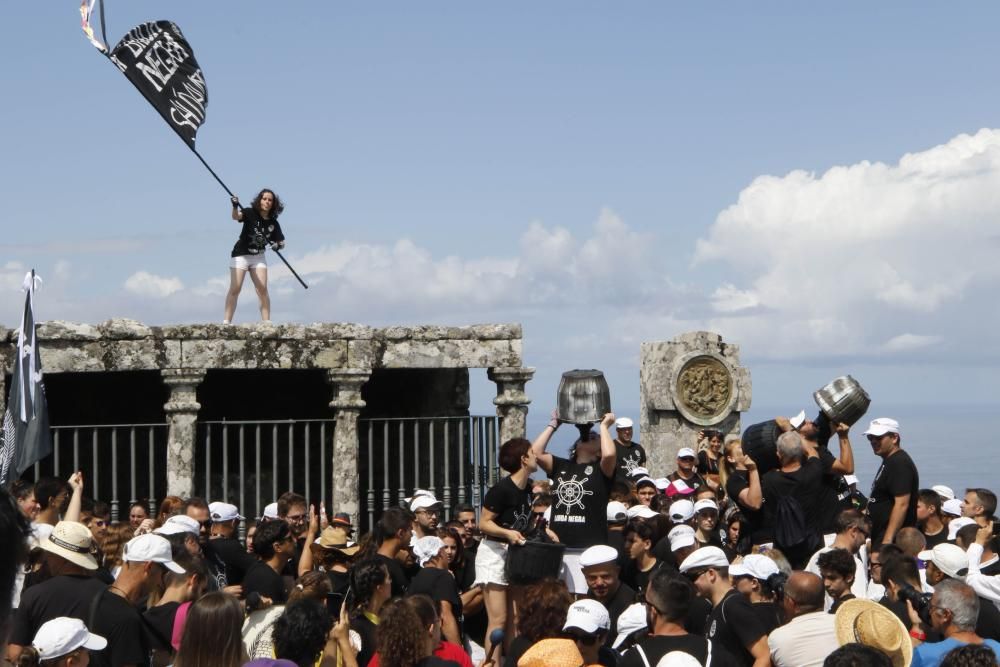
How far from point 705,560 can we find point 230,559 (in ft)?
10.1

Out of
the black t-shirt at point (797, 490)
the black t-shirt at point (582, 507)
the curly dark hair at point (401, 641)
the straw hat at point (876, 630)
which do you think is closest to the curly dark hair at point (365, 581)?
the curly dark hair at point (401, 641)

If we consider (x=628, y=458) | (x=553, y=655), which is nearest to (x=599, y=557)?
(x=553, y=655)

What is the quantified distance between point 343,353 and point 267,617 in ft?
20.0

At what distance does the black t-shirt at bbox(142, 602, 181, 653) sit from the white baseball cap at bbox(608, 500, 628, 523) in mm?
3577

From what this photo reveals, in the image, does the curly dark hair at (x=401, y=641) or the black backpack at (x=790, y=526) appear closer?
the curly dark hair at (x=401, y=641)

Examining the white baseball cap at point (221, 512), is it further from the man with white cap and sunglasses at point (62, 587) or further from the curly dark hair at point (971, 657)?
the curly dark hair at point (971, 657)

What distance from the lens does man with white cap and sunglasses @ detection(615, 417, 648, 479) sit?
1223cm

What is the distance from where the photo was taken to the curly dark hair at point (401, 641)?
18.7 feet

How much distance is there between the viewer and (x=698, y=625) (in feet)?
22.7

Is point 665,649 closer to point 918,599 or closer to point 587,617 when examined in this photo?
point 587,617

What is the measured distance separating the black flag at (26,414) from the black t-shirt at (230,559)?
2550 millimetres

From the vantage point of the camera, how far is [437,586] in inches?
294

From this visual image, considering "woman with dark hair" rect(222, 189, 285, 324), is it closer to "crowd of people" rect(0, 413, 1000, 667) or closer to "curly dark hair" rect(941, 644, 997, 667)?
"crowd of people" rect(0, 413, 1000, 667)

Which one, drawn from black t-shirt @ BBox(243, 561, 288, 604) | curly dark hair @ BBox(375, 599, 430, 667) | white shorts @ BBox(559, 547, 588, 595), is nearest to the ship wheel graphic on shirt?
white shorts @ BBox(559, 547, 588, 595)
